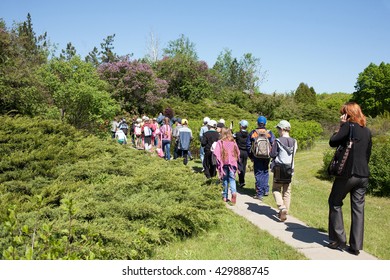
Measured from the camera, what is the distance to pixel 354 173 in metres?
4.21

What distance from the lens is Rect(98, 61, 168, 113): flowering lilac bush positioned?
28062 mm

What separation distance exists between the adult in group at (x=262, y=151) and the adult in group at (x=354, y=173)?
8.84ft

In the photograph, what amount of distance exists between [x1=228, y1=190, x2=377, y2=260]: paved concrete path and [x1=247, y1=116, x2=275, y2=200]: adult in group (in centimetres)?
48

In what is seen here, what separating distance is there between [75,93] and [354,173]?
1085cm

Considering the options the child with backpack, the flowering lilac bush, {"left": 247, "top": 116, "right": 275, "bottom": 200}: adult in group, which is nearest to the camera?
{"left": 247, "top": 116, "right": 275, "bottom": 200}: adult in group

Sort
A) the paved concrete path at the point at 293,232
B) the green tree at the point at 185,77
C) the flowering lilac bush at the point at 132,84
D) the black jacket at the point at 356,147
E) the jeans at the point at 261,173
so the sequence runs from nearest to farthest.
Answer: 1. the black jacket at the point at 356,147
2. the paved concrete path at the point at 293,232
3. the jeans at the point at 261,173
4. the flowering lilac bush at the point at 132,84
5. the green tree at the point at 185,77

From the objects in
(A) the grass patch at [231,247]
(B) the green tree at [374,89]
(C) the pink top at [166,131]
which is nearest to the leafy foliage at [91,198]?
(A) the grass patch at [231,247]

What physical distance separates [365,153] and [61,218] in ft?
12.7

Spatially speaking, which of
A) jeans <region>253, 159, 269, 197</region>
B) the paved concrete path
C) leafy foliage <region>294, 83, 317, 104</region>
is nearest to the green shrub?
jeans <region>253, 159, 269, 197</region>

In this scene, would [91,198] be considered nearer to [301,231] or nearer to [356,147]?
[301,231]

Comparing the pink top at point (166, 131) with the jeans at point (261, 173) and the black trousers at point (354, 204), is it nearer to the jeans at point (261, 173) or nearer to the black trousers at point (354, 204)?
the jeans at point (261, 173)

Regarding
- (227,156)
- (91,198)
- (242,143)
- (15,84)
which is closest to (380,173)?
(242,143)

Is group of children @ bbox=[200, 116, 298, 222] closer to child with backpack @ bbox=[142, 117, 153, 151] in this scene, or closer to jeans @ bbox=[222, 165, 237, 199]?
jeans @ bbox=[222, 165, 237, 199]

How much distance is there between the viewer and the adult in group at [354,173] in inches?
166
